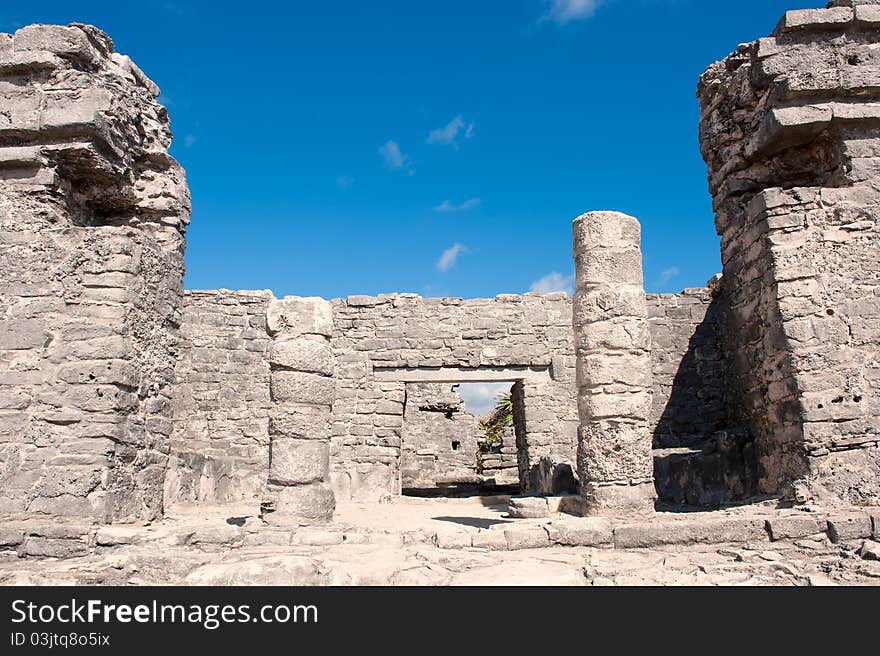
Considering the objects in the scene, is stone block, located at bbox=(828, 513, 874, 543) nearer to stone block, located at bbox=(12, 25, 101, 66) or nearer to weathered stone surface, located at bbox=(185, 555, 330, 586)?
weathered stone surface, located at bbox=(185, 555, 330, 586)

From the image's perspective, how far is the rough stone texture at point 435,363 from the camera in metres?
11.8

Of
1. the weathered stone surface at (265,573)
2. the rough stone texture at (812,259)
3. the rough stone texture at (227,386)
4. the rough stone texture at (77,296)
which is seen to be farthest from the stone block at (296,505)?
the rough stone texture at (227,386)

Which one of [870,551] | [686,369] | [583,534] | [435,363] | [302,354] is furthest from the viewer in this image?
[435,363]

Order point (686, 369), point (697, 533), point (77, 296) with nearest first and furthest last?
1. point (697, 533)
2. point (77, 296)
3. point (686, 369)

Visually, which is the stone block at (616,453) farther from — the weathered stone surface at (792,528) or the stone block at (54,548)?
the stone block at (54,548)

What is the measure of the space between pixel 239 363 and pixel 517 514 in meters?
6.85

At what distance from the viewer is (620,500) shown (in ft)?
20.6

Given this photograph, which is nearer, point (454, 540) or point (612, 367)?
point (454, 540)

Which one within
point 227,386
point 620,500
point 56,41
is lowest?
point 620,500

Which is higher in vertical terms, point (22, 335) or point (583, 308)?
point (583, 308)

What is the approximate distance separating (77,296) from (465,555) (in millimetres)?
4135

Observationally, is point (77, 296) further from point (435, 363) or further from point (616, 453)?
point (435, 363)

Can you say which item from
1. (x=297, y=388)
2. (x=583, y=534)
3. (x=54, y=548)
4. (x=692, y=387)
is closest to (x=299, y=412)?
(x=297, y=388)
